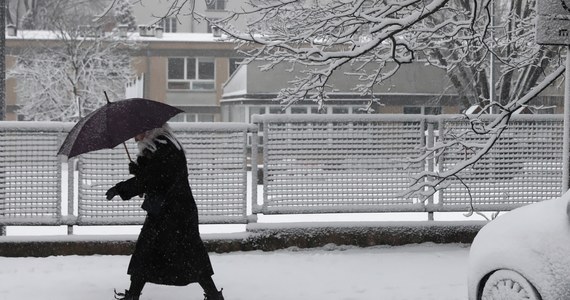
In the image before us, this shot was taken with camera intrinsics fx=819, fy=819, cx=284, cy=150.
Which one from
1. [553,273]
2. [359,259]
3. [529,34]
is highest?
[529,34]

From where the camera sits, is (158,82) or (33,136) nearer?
(33,136)

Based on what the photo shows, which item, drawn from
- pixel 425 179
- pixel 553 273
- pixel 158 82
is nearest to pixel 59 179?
pixel 425 179

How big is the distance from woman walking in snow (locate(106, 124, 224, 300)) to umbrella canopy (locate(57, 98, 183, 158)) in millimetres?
147

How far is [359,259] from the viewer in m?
8.84

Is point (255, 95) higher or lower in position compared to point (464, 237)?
higher

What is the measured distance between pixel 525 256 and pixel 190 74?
4479 centimetres

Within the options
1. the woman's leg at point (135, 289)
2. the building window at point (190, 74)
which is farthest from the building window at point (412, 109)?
the woman's leg at point (135, 289)

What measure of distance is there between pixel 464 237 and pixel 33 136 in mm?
5039

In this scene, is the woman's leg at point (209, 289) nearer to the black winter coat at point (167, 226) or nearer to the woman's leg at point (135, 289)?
the black winter coat at point (167, 226)

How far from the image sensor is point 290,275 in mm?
8062

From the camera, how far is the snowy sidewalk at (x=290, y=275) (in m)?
7.27

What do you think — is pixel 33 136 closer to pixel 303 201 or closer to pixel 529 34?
pixel 303 201

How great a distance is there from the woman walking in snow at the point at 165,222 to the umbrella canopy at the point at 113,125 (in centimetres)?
15

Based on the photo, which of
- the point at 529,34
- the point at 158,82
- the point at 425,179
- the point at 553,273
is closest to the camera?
the point at 553,273
